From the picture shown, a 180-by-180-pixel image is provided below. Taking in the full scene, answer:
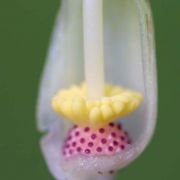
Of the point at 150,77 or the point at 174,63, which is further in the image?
the point at 174,63

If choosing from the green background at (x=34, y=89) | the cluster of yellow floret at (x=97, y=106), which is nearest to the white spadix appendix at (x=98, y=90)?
the cluster of yellow floret at (x=97, y=106)

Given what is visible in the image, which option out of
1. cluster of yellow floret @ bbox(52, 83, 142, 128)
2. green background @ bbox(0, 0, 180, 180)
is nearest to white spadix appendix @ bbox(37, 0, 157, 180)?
cluster of yellow floret @ bbox(52, 83, 142, 128)

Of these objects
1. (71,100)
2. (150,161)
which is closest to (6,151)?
(150,161)

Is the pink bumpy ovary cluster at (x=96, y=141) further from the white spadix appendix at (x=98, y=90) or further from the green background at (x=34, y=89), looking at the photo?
the green background at (x=34, y=89)

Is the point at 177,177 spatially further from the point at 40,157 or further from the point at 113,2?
the point at 113,2

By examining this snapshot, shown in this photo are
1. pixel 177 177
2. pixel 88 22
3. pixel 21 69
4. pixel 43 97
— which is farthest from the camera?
pixel 21 69

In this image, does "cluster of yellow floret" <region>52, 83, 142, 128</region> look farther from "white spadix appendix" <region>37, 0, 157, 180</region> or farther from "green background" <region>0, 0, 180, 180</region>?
"green background" <region>0, 0, 180, 180</region>
